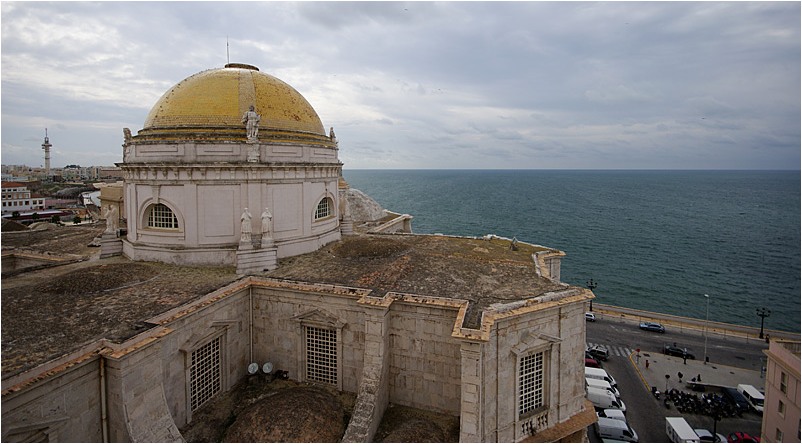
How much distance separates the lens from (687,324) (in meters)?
49.3

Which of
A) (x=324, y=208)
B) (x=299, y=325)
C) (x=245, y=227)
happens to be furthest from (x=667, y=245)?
(x=245, y=227)

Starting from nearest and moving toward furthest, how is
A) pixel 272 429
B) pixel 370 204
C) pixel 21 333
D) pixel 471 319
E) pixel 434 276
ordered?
pixel 21 333, pixel 272 429, pixel 471 319, pixel 434 276, pixel 370 204

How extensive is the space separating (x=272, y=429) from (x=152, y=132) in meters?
18.5

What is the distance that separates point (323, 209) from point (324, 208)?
6.0 inches

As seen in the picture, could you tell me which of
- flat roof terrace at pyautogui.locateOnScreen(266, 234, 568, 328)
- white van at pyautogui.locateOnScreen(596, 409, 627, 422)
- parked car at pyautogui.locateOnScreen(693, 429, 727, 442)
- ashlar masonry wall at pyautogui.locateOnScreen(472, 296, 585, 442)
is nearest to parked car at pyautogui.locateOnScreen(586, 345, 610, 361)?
white van at pyautogui.locateOnScreen(596, 409, 627, 422)

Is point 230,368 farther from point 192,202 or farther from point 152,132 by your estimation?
point 152,132

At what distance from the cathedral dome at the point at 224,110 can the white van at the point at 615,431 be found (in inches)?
1068

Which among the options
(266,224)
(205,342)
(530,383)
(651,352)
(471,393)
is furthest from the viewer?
(651,352)

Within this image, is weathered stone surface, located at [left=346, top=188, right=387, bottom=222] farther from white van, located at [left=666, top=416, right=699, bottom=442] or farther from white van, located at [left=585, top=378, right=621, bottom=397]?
white van, located at [left=666, top=416, right=699, bottom=442]

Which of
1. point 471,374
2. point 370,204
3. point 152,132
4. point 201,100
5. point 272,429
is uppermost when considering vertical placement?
point 201,100

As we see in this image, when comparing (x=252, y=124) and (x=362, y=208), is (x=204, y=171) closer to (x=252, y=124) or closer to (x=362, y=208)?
A: (x=252, y=124)

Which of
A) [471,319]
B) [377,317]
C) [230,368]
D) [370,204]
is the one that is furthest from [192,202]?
[370,204]

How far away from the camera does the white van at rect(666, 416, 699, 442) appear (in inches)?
1084

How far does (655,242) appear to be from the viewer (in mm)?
94625
